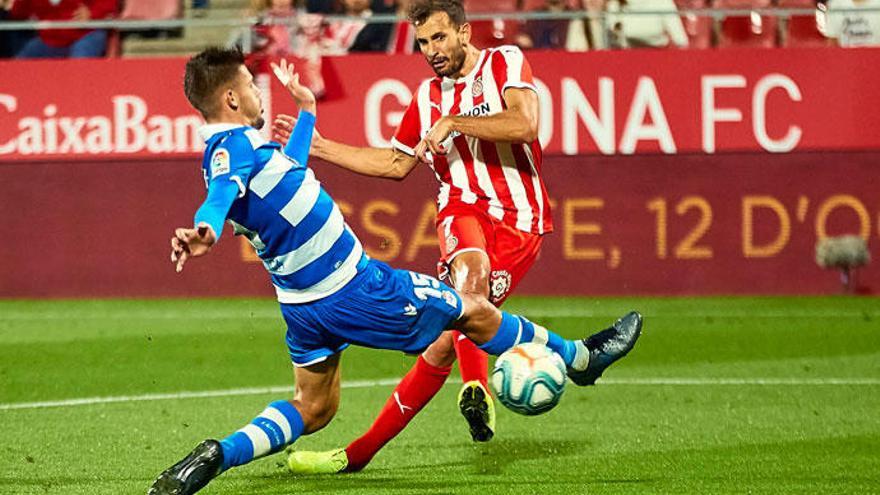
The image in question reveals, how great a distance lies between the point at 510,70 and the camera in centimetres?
786

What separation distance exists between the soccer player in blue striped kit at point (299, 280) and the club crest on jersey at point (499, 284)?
45.7 inches

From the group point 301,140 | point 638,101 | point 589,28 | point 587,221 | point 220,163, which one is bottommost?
point 587,221

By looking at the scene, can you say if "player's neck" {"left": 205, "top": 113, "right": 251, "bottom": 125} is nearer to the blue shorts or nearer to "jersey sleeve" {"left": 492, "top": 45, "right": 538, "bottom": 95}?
the blue shorts

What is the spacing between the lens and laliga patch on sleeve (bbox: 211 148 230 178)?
584cm

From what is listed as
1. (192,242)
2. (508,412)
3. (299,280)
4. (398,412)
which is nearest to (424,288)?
(299,280)

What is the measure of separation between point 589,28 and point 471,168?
710cm

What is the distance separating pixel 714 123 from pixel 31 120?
596 cm

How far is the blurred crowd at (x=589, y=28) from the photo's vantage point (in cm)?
1462

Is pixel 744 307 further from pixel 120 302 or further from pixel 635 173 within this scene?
pixel 120 302

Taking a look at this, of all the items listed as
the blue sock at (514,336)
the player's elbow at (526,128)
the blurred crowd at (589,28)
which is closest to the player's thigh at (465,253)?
the player's elbow at (526,128)

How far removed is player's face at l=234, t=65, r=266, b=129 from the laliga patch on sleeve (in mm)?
277

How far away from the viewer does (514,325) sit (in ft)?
21.8

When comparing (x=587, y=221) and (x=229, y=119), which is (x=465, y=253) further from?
(x=587, y=221)

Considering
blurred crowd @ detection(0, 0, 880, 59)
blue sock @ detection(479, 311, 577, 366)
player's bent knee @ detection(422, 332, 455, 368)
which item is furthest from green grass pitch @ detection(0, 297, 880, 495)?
blurred crowd @ detection(0, 0, 880, 59)
